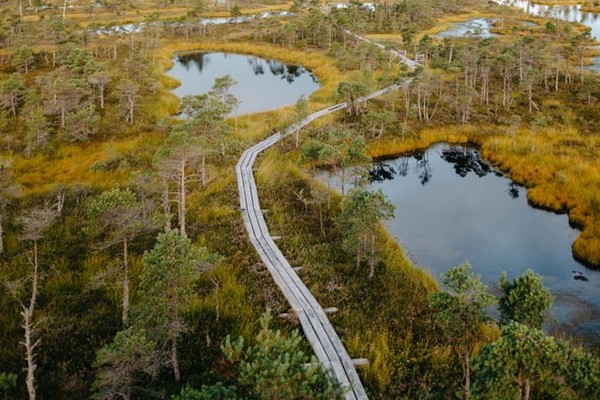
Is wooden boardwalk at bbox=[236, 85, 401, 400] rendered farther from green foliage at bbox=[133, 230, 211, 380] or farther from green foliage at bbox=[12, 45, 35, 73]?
green foliage at bbox=[12, 45, 35, 73]

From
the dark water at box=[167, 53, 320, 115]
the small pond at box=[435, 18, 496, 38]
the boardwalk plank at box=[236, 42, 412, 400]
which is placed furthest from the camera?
the small pond at box=[435, 18, 496, 38]

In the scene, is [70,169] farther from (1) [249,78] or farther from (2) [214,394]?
(1) [249,78]

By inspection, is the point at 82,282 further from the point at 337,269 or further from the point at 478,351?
the point at 478,351

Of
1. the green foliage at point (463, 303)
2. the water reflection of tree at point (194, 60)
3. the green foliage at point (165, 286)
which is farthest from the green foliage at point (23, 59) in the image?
the green foliage at point (463, 303)

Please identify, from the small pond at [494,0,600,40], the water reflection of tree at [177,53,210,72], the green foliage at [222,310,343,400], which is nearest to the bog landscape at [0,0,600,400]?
the green foliage at [222,310,343,400]

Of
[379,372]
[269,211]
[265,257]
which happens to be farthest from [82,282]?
[379,372]

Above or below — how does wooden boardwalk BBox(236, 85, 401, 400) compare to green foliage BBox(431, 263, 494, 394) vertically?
below

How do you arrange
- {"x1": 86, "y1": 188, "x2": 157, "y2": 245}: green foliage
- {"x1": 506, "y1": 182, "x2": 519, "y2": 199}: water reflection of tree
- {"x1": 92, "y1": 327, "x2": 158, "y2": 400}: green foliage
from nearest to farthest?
{"x1": 92, "y1": 327, "x2": 158, "y2": 400}: green foliage, {"x1": 86, "y1": 188, "x2": 157, "y2": 245}: green foliage, {"x1": 506, "y1": 182, "x2": 519, "y2": 199}: water reflection of tree
